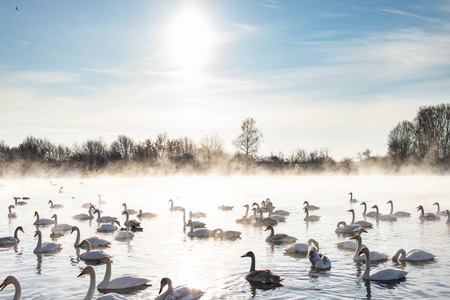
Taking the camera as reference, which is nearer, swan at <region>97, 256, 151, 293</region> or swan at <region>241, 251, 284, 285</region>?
swan at <region>97, 256, 151, 293</region>

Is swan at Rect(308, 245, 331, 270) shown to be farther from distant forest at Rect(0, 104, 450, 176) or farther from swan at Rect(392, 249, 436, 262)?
distant forest at Rect(0, 104, 450, 176)

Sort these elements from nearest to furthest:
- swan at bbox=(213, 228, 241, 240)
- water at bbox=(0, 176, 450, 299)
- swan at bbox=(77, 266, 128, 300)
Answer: swan at bbox=(77, 266, 128, 300), water at bbox=(0, 176, 450, 299), swan at bbox=(213, 228, 241, 240)

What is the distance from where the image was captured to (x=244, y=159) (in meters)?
79.2

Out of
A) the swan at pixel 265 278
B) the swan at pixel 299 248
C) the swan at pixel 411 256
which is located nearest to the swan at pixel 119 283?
the swan at pixel 265 278

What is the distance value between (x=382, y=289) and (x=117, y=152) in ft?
329

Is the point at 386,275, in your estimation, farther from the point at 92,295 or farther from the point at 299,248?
the point at 92,295

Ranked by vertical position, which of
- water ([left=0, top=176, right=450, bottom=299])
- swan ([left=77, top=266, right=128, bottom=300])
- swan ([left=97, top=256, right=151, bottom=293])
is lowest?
water ([left=0, top=176, right=450, bottom=299])

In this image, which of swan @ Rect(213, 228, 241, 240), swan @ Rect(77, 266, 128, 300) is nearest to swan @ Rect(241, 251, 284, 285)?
swan @ Rect(77, 266, 128, 300)

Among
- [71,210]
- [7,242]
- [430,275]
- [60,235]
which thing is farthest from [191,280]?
[71,210]

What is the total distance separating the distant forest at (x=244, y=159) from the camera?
236ft

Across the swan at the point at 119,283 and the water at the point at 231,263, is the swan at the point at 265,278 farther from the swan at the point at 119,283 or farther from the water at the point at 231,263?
the swan at the point at 119,283

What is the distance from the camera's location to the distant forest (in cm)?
7181

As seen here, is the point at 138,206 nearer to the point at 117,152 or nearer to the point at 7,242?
the point at 7,242

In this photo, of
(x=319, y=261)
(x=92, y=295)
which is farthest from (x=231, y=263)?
(x=92, y=295)
